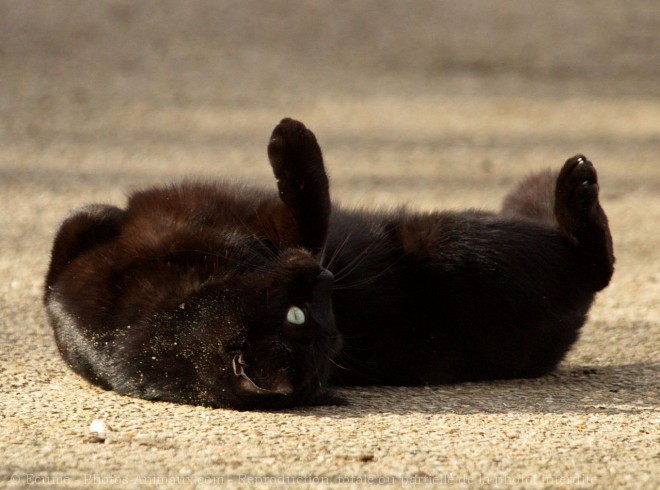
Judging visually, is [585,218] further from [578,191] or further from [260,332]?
[260,332]

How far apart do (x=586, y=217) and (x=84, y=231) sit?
135 cm

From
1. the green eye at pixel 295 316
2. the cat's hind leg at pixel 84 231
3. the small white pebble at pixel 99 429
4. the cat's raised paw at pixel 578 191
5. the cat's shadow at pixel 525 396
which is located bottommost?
the small white pebble at pixel 99 429

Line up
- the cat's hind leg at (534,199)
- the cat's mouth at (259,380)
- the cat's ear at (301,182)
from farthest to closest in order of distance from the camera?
1. the cat's hind leg at (534,199)
2. the cat's ear at (301,182)
3. the cat's mouth at (259,380)

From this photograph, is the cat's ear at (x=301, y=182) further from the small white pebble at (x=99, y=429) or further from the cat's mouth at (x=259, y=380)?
the small white pebble at (x=99, y=429)

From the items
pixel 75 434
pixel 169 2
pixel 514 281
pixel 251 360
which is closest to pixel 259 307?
pixel 251 360

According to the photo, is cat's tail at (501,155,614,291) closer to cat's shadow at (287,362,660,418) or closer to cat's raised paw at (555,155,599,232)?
cat's raised paw at (555,155,599,232)

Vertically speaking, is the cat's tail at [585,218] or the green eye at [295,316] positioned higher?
the cat's tail at [585,218]

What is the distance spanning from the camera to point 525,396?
2824 mm

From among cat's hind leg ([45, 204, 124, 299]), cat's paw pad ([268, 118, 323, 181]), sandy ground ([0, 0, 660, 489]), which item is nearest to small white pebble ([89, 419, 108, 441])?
sandy ground ([0, 0, 660, 489])

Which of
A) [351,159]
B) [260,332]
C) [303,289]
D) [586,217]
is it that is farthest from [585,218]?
[351,159]

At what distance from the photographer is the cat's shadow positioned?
2639 millimetres

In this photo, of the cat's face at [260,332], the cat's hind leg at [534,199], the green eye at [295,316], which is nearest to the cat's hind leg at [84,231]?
the cat's face at [260,332]

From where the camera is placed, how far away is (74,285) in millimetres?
2789

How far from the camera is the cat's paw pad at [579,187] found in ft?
9.78
